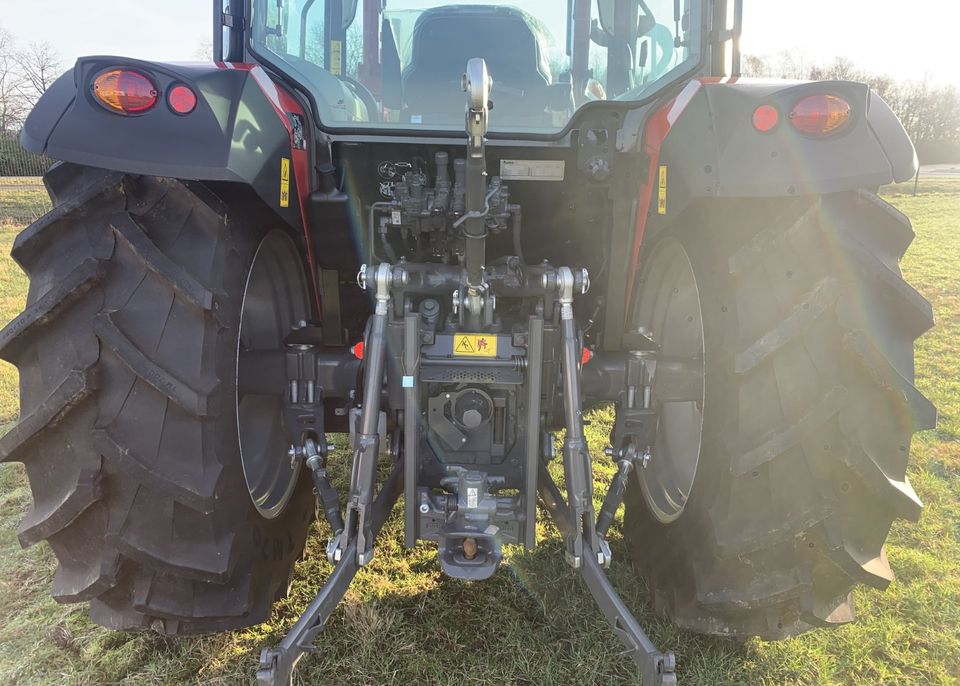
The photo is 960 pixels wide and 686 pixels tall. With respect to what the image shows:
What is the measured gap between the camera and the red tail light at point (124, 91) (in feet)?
5.84

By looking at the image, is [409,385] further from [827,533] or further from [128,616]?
[827,533]

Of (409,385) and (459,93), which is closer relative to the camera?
(409,385)

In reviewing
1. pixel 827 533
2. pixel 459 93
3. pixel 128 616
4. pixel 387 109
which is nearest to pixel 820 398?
pixel 827 533

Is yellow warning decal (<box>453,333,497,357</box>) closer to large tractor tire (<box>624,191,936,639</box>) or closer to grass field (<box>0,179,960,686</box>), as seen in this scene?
large tractor tire (<box>624,191,936,639</box>)

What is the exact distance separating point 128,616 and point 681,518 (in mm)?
1729

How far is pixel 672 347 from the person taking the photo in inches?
108

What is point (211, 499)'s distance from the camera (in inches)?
72.9

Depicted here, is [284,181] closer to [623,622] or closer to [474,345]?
[474,345]

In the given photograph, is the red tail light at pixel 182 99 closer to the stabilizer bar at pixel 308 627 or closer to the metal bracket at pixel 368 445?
the metal bracket at pixel 368 445

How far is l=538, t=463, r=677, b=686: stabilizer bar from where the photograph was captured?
169 cm

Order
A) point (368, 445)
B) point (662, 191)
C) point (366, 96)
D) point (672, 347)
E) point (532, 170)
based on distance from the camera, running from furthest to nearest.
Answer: point (672, 347), point (366, 96), point (532, 170), point (662, 191), point (368, 445)

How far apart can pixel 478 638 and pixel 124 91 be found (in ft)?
6.61

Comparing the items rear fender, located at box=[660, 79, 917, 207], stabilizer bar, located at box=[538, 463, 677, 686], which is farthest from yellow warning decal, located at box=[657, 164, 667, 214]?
stabilizer bar, located at box=[538, 463, 677, 686]

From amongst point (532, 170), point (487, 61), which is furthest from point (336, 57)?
point (532, 170)
